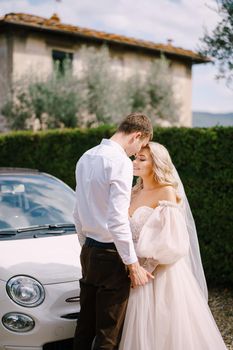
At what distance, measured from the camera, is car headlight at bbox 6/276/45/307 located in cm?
382

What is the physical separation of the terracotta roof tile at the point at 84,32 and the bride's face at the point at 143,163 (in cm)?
1404

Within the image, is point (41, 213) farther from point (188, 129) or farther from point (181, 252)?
point (188, 129)

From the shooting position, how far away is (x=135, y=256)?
3242mm

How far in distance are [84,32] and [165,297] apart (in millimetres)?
17849

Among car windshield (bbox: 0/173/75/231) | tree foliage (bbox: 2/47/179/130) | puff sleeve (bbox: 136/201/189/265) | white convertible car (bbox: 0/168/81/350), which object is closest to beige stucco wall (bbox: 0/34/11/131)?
tree foliage (bbox: 2/47/179/130)

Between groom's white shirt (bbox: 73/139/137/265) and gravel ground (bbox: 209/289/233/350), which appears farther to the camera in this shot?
gravel ground (bbox: 209/289/233/350)

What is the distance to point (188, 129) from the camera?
680cm

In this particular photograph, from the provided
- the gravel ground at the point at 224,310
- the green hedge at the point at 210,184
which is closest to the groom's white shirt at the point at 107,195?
the gravel ground at the point at 224,310

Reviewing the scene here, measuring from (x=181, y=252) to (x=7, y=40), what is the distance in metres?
17.2

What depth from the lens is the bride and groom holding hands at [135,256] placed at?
326cm

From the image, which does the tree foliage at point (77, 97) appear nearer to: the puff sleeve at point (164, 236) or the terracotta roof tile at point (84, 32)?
the terracotta roof tile at point (84, 32)

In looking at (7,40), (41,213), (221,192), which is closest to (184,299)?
(41,213)

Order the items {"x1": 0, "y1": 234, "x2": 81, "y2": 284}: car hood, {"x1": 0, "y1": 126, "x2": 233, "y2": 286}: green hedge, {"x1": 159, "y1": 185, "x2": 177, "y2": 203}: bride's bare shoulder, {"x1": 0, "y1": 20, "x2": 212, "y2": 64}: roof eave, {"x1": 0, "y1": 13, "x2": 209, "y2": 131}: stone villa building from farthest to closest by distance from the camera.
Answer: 1. {"x1": 0, "y1": 13, "x2": 209, "y2": 131}: stone villa building
2. {"x1": 0, "y1": 20, "x2": 212, "y2": 64}: roof eave
3. {"x1": 0, "y1": 126, "x2": 233, "y2": 286}: green hedge
4. {"x1": 0, "y1": 234, "x2": 81, "y2": 284}: car hood
5. {"x1": 159, "y1": 185, "x2": 177, "y2": 203}: bride's bare shoulder

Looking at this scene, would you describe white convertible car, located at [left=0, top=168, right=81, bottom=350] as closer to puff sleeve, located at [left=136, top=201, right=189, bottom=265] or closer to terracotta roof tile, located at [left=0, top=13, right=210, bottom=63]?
puff sleeve, located at [left=136, top=201, right=189, bottom=265]
